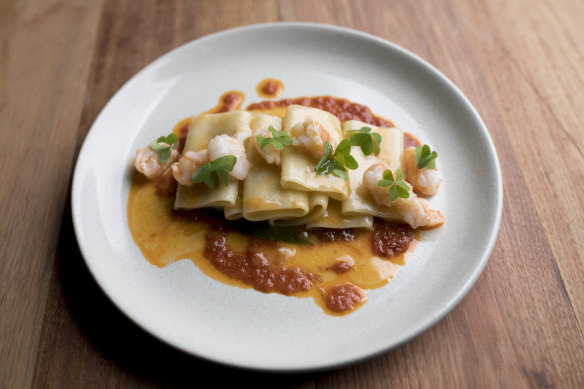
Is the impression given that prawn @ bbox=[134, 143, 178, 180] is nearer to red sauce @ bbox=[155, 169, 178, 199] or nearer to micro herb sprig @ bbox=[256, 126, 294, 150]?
red sauce @ bbox=[155, 169, 178, 199]

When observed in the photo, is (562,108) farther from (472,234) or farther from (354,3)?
(354,3)

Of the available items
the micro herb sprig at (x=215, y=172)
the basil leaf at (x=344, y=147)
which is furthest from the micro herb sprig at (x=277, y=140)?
the basil leaf at (x=344, y=147)

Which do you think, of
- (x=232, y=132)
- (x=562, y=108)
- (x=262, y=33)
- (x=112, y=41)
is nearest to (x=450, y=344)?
(x=232, y=132)

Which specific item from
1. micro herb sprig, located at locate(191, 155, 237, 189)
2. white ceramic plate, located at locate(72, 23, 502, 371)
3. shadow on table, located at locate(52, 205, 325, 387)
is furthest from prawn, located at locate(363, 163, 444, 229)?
shadow on table, located at locate(52, 205, 325, 387)

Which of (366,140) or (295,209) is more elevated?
(366,140)

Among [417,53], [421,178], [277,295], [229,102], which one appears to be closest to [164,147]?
[229,102]

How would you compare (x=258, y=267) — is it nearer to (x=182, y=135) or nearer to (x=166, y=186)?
(x=166, y=186)
